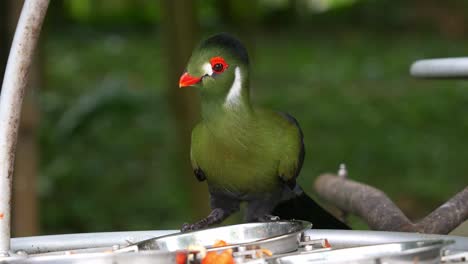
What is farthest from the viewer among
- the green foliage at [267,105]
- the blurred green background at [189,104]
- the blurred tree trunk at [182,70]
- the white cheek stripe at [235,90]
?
the green foliage at [267,105]

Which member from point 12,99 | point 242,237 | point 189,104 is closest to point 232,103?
point 242,237

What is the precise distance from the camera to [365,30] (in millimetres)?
11938

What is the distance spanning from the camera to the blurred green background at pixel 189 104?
443 centimetres

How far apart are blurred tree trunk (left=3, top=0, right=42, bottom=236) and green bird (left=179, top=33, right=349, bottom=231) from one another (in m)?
1.92

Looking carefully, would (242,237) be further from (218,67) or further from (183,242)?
(218,67)

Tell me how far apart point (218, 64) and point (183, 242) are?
1.21ft

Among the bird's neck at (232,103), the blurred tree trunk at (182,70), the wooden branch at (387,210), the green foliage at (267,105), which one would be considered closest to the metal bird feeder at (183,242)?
the bird's neck at (232,103)

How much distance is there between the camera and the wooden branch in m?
2.12

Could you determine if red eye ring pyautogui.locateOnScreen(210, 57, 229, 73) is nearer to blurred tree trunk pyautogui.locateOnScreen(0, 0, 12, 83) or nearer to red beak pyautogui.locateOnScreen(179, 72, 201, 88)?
red beak pyautogui.locateOnScreen(179, 72, 201, 88)

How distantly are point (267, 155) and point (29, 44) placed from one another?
538 mm

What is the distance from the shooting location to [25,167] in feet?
12.4

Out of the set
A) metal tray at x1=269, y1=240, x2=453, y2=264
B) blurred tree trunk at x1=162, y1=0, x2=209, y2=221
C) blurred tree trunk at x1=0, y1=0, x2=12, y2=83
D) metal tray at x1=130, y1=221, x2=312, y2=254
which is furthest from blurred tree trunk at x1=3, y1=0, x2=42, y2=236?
metal tray at x1=269, y1=240, x2=453, y2=264

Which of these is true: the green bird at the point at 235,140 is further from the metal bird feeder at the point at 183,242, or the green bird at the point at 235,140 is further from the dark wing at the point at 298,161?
the metal bird feeder at the point at 183,242

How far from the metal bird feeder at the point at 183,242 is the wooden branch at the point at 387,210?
389 mm
